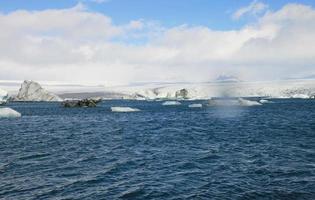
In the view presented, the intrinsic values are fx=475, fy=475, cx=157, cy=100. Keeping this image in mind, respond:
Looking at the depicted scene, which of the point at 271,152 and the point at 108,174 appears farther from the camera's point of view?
the point at 271,152

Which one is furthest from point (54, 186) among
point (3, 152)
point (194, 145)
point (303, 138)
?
point (303, 138)

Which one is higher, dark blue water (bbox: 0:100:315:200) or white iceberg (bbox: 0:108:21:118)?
white iceberg (bbox: 0:108:21:118)

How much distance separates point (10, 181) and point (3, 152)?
12.4m

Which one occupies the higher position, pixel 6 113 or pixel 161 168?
pixel 6 113

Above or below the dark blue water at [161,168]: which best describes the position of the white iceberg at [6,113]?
above

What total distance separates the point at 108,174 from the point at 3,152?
1353 centimetres

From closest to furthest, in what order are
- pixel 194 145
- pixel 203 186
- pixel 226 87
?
pixel 203 186 → pixel 194 145 → pixel 226 87

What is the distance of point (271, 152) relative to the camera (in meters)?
33.7

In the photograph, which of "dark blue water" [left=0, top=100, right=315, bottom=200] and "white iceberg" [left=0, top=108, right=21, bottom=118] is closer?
"dark blue water" [left=0, top=100, right=315, bottom=200]

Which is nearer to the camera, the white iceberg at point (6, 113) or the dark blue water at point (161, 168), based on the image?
the dark blue water at point (161, 168)

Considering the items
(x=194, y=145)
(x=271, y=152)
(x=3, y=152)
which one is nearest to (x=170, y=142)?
(x=194, y=145)

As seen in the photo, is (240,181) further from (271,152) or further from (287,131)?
(287,131)

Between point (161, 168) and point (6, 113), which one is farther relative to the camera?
point (6, 113)

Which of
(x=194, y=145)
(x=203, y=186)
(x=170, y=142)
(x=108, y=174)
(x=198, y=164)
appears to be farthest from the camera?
(x=170, y=142)
